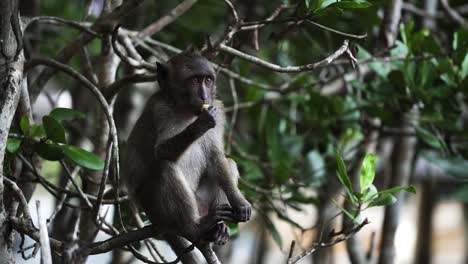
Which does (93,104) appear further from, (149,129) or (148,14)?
(149,129)

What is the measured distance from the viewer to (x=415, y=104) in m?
5.58

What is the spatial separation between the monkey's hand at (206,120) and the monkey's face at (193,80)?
0.83 ft

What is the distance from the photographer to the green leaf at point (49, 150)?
4090 mm

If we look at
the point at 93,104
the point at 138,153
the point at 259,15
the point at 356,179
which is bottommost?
the point at 356,179

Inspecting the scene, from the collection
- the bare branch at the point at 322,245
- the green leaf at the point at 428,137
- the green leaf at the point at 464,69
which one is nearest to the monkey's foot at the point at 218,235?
the bare branch at the point at 322,245

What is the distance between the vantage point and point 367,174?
4105mm

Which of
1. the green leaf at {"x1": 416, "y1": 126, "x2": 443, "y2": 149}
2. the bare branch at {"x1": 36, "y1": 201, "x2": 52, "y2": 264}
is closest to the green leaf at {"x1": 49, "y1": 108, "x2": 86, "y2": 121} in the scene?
the bare branch at {"x1": 36, "y1": 201, "x2": 52, "y2": 264}

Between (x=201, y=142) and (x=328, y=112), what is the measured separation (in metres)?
1.86

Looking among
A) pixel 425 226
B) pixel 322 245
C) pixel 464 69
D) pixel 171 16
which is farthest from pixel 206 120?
→ pixel 425 226

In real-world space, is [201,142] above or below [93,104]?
below

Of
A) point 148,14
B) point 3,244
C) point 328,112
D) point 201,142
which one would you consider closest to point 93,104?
point 148,14

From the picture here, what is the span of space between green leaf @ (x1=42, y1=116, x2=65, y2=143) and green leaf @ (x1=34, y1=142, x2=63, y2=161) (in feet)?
0.13

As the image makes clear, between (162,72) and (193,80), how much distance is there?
0.68 ft

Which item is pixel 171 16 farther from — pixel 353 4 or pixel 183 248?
pixel 183 248
